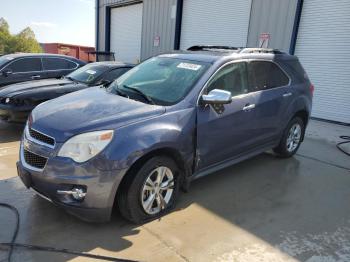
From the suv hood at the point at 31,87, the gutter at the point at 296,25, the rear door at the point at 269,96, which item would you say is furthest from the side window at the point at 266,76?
the gutter at the point at 296,25

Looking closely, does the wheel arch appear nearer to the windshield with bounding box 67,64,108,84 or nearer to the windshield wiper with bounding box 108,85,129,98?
the windshield wiper with bounding box 108,85,129,98

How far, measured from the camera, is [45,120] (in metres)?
3.38

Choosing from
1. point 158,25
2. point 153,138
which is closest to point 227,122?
point 153,138

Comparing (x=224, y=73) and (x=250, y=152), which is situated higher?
(x=224, y=73)

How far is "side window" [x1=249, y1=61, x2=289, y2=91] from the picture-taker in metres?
4.65

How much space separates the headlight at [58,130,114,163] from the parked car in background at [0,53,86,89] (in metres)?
6.27

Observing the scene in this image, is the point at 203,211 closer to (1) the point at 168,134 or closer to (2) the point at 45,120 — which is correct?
(1) the point at 168,134

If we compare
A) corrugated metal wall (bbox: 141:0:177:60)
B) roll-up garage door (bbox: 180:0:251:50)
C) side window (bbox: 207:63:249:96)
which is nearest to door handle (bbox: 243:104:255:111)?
side window (bbox: 207:63:249:96)

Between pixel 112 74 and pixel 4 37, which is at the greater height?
pixel 112 74

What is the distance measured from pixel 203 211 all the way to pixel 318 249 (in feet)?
4.04

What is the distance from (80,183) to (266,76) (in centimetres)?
312

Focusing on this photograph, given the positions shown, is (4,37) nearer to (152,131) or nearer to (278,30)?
(278,30)

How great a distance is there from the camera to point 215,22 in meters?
12.8

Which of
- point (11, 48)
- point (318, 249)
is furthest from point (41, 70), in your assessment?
point (11, 48)
